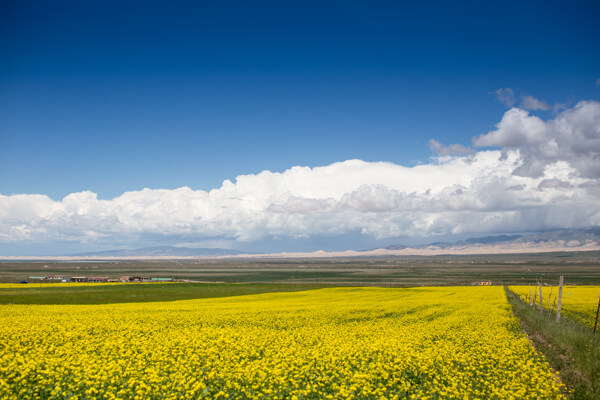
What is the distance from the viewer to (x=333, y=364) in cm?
1211

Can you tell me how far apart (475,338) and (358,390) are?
8813mm

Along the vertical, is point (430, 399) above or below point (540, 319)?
above

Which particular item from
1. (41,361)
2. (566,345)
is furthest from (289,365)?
(566,345)

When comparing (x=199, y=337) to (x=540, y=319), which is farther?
(x=540, y=319)

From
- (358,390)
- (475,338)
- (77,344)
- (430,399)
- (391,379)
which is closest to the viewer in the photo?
(430,399)

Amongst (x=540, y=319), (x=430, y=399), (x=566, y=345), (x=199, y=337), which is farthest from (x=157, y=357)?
(x=540, y=319)

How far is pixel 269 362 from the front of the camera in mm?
12555

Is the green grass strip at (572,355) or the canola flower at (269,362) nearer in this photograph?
the canola flower at (269,362)

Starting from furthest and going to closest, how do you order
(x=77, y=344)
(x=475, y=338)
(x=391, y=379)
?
(x=475, y=338)
(x=77, y=344)
(x=391, y=379)

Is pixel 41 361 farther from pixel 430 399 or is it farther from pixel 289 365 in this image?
pixel 430 399

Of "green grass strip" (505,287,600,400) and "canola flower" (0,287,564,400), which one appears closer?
"canola flower" (0,287,564,400)

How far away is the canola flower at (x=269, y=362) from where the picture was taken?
1020cm

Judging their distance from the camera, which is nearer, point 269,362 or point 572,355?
point 269,362

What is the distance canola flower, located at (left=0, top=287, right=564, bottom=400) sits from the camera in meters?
10.2
